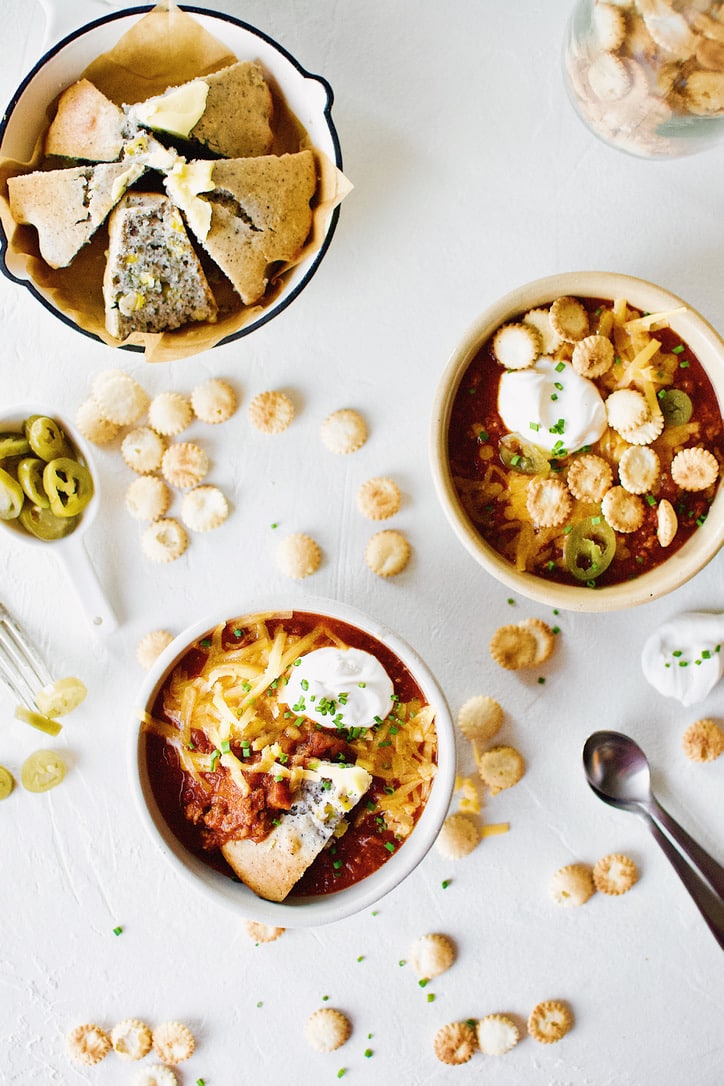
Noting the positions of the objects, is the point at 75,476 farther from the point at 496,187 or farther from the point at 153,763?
the point at 496,187

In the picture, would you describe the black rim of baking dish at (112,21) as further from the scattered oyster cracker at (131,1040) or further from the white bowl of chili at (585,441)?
the scattered oyster cracker at (131,1040)

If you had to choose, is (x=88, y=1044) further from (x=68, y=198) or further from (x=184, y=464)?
(x=68, y=198)

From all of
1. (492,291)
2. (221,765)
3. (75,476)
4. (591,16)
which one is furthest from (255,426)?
(591,16)

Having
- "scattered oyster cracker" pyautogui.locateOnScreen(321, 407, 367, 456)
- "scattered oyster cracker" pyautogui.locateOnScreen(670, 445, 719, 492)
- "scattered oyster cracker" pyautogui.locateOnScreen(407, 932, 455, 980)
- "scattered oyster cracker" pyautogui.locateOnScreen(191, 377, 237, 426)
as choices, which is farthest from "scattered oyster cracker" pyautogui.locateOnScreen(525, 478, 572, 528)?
"scattered oyster cracker" pyautogui.locateOnScreen(407, 932, 455, 980)

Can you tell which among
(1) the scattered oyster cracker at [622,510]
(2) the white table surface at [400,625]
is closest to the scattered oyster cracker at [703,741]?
(2) the white table surface at [400,625]

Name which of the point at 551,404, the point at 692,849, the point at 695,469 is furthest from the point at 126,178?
the point at 692,849

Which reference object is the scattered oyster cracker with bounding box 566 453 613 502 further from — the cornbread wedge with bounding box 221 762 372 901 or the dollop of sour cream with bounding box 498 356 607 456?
the cornbread wedge with bounding box 221 762 372 901

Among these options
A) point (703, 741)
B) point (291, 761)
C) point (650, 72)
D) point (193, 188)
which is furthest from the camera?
point (703, 741)
